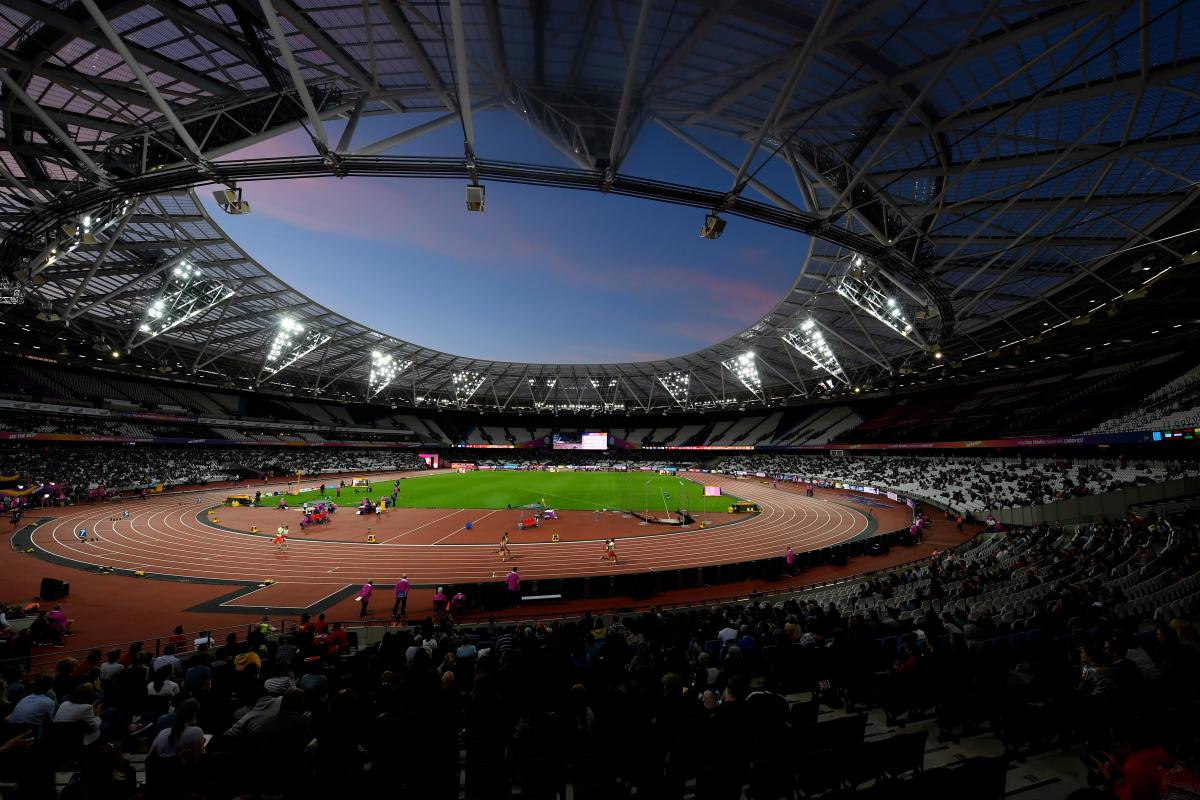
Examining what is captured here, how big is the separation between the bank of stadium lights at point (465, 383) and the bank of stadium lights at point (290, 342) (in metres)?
29.8

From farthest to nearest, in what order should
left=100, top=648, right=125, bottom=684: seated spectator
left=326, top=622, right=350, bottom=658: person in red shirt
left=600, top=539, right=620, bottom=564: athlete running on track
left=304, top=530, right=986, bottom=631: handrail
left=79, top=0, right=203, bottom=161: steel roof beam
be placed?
1. left=600, top=539, right=620, bottom=564: athlete running on track
2. left=304, top=530, right=986, bottom=631: handrail
3. left=326, top=622, right=350, bottom=658: person in red shirt
4. left=79, top=0, right=203, bottom=161: steel roof beam
5. left=100, top=648, right=125, bottom=684: seated spectator

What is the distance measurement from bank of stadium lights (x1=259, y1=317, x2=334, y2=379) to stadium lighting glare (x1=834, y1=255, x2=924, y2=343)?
54.7 meters

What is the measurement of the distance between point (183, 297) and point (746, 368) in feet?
224

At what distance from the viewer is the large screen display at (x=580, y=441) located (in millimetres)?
101562

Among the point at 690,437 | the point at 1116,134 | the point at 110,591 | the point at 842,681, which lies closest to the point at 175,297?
the point at 110,591

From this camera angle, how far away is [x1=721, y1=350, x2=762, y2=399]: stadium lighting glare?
6800 centimetres

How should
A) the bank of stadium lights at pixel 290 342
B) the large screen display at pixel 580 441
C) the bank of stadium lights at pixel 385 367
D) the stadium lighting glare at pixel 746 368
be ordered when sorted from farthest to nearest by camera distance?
the large screen display at pixel 580 441, the bank of stadium lights at pixel 385 367, the stadium lighting glare at pixel 746 368, the bank of stadium lights at pixel 290 342

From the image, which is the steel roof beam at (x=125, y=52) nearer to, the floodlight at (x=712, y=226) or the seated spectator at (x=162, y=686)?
the seated spectator at (x=162, y=686)

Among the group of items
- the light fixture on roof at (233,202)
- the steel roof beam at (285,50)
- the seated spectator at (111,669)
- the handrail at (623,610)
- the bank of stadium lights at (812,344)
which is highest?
the bank of stadium lights at (812,344)

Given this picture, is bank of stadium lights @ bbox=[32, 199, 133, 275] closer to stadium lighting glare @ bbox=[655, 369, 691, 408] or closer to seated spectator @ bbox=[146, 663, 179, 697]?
seated spectator @ bbox=[146, 663, 179, 697]

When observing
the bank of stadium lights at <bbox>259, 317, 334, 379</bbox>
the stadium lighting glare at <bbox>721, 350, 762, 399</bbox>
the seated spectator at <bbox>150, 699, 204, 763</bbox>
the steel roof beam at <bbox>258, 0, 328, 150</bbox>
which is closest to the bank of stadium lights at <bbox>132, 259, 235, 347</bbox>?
the bank of stadium lights at <bbox>259, 317, 334, 379</bbox>

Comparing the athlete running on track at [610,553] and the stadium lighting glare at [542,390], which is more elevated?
the stadium lighting glare at [542,390]

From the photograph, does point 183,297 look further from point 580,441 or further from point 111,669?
point 580,441

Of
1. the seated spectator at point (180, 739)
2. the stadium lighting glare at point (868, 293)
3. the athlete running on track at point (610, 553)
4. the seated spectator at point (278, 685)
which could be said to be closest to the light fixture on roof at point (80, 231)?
the seated spectator at point (278, 685)
